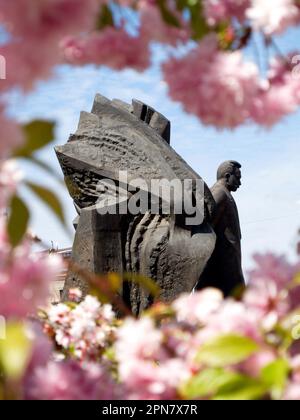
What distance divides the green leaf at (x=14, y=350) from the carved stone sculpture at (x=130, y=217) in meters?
3.94

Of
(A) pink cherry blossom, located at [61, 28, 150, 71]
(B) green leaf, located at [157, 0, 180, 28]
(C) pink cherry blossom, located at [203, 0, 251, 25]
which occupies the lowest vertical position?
(B) green leaf, located at [157, 0, 180, 28]

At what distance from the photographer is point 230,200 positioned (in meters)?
5.29

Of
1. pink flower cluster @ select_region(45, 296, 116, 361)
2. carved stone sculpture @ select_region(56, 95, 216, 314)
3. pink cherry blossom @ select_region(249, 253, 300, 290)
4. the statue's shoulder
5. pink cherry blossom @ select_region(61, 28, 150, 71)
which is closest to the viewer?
pink cherry blossom @ select_region(249, 253, 300, 290)

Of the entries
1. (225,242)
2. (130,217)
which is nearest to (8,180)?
(130,217)

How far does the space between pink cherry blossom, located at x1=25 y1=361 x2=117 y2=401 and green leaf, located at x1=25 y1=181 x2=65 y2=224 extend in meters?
0.20

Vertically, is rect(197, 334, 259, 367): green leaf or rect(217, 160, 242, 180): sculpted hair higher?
rect(217, 160, 242, 180): sculpted hair

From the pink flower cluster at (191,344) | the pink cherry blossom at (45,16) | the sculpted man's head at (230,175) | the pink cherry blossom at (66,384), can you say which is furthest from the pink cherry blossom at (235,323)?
the sculpted man's head at (230,175)

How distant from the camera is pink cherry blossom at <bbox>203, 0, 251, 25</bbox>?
1.12 meters

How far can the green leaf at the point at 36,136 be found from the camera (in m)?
0.80

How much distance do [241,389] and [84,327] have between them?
1079 millimetres

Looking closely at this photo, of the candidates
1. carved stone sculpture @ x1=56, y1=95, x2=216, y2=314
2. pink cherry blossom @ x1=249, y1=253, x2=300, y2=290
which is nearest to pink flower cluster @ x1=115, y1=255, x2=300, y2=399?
pink cherry blossom @ x1=249, y1=253, x2=300, y2=290

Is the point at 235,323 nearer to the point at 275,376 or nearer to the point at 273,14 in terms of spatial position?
the point at 275,376

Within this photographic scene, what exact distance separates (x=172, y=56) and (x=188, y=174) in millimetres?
3893

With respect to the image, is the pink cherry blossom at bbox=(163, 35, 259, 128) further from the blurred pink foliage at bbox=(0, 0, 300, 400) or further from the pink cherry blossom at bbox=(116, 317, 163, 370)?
the pink cherry blossom at bbox=(116, 317, 163, 370)
